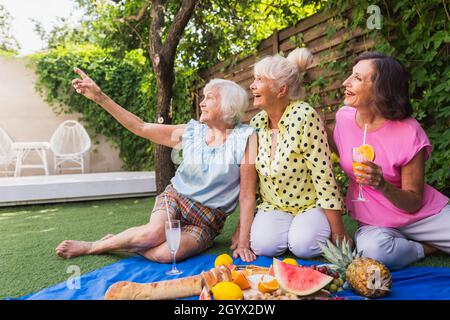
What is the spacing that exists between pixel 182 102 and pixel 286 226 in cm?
556

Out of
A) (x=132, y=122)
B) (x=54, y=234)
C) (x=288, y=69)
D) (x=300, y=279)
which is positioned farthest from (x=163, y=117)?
(x=300, y=279)

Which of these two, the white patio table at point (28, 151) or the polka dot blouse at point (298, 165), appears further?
the white patio table at point (28, 151)

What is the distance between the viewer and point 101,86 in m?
9.65

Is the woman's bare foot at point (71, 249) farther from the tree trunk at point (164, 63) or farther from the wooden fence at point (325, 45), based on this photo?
the wooden fence at point (325, 45)

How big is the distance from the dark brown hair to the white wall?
8.51 meters

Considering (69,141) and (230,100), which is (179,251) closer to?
(230,100)

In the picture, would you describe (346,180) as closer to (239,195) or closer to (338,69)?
(338,69)

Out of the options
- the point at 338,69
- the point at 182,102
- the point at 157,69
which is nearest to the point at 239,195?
the point at 338,69

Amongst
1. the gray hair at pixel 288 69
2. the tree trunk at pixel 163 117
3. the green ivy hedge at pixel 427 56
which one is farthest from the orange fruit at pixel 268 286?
the tree trunk at pixel 163 117

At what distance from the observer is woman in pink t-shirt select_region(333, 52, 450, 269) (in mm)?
2424

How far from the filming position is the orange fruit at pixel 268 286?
191cm

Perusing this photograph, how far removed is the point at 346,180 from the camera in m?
4.36

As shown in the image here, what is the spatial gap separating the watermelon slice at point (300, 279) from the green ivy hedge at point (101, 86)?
24.9 feet

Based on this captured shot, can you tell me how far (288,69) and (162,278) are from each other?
1.56m
